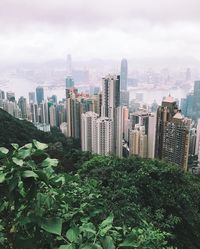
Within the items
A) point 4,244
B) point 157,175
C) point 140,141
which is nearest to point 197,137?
point 140,141

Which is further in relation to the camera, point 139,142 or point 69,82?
point 69,82

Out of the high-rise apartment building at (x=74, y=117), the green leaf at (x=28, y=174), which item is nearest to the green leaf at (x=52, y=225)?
the green leaf at (x=28, y=174)

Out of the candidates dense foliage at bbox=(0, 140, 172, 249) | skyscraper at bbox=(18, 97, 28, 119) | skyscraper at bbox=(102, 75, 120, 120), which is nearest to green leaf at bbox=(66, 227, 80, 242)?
dense foliage at bbox=(0, 140, 172, 249)

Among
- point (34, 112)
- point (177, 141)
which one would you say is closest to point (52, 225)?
point (177, 141)

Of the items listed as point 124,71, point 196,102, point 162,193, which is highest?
point 124,71

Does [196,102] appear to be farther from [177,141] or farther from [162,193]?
[162,193]

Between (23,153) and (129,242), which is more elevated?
(23,153)

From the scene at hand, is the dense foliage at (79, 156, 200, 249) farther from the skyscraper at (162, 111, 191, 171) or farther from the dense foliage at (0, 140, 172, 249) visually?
→ the skyscraper at (162, 111, 191, 171)

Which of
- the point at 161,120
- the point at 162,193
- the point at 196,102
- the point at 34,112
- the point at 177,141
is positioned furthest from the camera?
the point at 196,102
